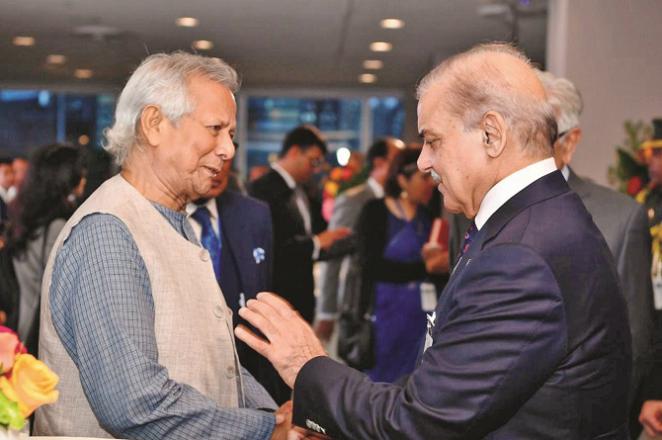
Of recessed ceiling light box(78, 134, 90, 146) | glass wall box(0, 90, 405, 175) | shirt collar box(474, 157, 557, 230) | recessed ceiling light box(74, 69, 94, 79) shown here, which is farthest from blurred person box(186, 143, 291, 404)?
recessed ceiling light box(78, 134, 90, 146)

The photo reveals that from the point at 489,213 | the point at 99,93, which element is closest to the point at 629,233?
the point at 489,213

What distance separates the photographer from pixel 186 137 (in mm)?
1901

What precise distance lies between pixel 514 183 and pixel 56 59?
11.9 m

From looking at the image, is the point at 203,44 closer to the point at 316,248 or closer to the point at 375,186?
the point at 375,186

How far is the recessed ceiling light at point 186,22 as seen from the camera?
30.9 feet

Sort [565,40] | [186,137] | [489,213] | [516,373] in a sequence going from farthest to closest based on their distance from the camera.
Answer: [565,40], [186,137], [489,213], [516,373]

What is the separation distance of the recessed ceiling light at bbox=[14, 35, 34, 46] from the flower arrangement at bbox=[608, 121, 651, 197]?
800 centimetres

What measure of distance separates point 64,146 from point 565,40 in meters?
3.06

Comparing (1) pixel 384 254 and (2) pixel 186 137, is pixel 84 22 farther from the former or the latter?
(2) pixel 186 137

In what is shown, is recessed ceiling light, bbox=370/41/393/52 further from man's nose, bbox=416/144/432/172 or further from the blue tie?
man's nose, bbox=416/144/432/172

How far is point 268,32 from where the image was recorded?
1004 centimetres

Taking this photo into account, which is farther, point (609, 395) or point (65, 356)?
point (65, 356)

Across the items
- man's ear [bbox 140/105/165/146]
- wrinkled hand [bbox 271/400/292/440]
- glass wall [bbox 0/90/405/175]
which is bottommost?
glass wall [bbox 0/90/405/175]

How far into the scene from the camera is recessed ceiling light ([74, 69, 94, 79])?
13591 millimetres
